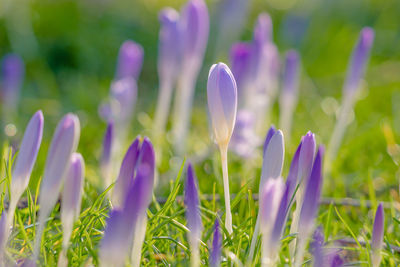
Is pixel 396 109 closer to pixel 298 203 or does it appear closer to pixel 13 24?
pixel 298 203

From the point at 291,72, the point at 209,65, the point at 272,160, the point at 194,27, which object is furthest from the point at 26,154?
the point at 209,65

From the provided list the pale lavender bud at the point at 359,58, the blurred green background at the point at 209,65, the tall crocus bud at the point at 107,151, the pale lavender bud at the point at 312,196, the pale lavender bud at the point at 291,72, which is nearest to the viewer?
the pale lavender bud at the point at 312,196

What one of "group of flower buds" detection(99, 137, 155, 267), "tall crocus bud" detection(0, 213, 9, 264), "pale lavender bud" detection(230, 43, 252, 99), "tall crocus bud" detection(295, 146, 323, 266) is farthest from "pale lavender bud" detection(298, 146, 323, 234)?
"pale lavender bud" detection(230, 43, 252, 99)

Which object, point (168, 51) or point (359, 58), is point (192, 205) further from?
point (168, 51)

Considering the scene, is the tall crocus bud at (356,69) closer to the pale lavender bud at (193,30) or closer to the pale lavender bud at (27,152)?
the pale lavender bud at (193,30)

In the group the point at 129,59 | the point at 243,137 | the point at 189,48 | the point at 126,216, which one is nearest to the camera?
the point at 126,216

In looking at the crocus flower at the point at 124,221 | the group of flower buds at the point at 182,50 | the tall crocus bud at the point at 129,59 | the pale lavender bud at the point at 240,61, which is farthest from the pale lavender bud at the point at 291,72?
the crocus flower at the point at 124,221

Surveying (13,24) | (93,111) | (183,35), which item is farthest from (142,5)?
(183,35)

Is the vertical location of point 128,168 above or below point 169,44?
below
